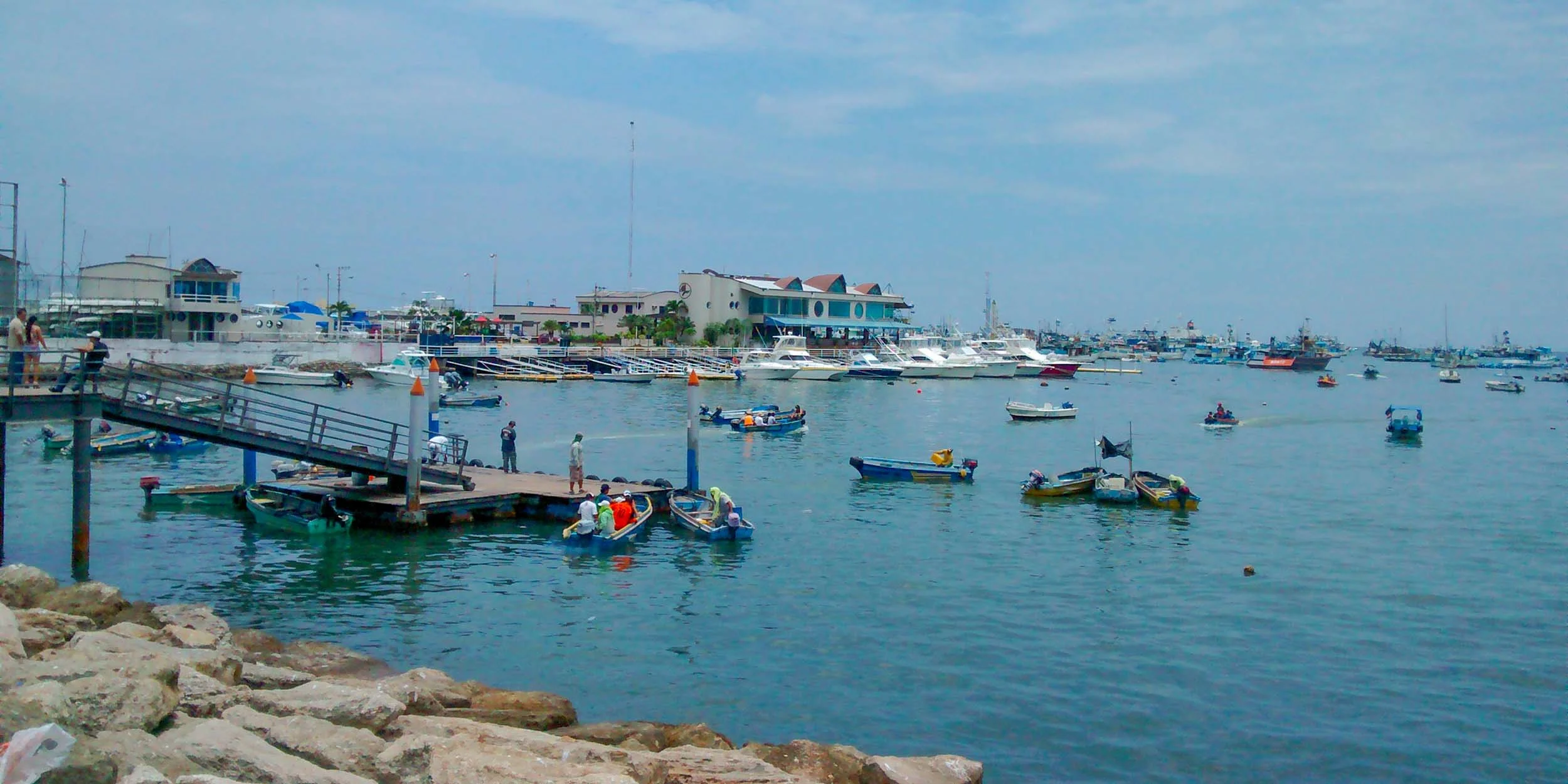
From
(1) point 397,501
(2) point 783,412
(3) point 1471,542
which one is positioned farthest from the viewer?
(2) point 783,412

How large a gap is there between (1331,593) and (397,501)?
911 inches

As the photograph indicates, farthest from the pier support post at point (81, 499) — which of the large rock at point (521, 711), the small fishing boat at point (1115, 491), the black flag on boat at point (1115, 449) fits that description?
the black flag on boat at point (1115, 449)

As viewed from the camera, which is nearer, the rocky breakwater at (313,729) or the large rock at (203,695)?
the rocky breakwater at (313,729)

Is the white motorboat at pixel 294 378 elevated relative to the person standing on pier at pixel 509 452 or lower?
elevated

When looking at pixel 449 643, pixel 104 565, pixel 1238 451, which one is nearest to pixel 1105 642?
pixel 449 643

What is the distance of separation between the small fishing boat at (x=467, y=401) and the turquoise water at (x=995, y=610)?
27575mm

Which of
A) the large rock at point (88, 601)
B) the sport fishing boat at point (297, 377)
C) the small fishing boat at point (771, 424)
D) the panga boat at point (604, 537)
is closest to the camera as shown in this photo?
the large rock at point (88, 601)

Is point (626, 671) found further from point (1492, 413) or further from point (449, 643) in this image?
point (1492, 413)

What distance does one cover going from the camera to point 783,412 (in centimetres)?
6209

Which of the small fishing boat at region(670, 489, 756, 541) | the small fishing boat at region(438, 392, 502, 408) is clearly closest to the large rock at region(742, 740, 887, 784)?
the small fishing boat at region(670, 489, 756, 541)

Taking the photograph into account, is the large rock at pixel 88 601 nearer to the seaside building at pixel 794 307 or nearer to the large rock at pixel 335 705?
the large rock at pixel 335 705

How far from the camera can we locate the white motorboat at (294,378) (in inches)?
3425

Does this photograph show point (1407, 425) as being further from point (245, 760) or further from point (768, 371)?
point (245, 760)

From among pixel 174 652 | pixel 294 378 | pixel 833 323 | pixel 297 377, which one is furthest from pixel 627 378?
pixel 174 652
